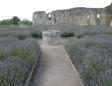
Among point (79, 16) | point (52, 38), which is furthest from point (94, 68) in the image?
point (79, 16)

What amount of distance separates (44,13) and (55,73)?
21096mm

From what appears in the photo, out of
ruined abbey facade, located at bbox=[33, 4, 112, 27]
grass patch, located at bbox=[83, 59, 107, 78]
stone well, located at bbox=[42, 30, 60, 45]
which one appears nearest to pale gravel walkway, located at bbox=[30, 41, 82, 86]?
grass patch, located at bbox=[83, 59, 107, 78]

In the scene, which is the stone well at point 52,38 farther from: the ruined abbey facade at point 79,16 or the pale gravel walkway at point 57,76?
the ruined abbey facade at point 79,16

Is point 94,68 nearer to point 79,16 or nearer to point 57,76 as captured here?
point 57,76

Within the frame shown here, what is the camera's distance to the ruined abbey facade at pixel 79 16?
1997 centimetres

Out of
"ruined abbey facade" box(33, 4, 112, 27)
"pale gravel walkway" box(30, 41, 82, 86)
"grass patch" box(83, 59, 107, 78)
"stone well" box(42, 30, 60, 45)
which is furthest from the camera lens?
"ruined abbey facade" box(33, 4, 112, 27)

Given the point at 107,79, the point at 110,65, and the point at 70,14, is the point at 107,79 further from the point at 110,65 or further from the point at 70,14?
the point at 70,14

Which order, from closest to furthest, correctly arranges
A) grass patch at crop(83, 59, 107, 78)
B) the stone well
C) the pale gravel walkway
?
grass patch at crop(83, 59, 107, 78) → the pale gravel walkway → the stone well

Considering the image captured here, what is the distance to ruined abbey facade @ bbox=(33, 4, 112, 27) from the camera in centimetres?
1997

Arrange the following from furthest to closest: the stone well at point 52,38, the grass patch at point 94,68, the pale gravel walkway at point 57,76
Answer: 1. the stone well at point 52,38
2. the pale gravel walkway at point 57,76
3. the grass patch at point 94,68

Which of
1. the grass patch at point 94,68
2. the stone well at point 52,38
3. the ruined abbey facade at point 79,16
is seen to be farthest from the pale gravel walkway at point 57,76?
the ruined abbey facade at point 79,16

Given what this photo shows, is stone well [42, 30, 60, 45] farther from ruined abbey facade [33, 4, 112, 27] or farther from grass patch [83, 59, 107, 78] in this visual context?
ruined abbey facade [33, 4, 112, 27]

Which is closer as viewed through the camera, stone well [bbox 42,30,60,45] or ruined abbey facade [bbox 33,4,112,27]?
stone well [bbox 42,30,60,45]

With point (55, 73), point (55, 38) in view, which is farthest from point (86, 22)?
point (55, 73)
